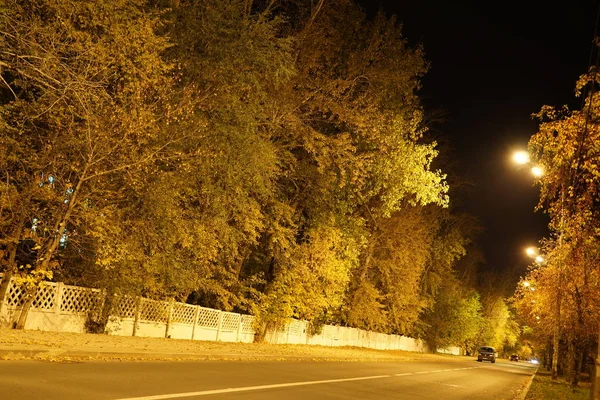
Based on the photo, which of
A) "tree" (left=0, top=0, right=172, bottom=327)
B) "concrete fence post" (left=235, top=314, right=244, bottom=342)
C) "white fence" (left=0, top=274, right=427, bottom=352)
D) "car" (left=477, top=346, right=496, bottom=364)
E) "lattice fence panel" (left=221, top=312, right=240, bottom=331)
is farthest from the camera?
"car" (left=477, top=346, right=496, bottom=364)

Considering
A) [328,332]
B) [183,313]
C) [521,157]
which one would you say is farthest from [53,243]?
[328,332]

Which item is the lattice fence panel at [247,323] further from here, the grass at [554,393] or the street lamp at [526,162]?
the street lamp at [526,162]

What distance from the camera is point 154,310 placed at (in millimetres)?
21328

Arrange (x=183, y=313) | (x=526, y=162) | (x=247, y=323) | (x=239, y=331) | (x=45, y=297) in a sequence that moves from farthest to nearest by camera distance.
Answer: (x=247, y=323) < (x=239, y=331) < (x=183, y=313) < (x=45, y=297) < (x=526, y=162)

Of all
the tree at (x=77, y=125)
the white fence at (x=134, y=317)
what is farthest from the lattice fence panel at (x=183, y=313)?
the tree at (x=77, y=125)

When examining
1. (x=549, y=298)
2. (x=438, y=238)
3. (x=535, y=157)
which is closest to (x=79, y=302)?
(x=535, y=157)

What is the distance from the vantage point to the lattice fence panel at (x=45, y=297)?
1673 centimetres

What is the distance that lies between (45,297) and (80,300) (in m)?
1.26

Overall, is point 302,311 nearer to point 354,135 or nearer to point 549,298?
point 354,135

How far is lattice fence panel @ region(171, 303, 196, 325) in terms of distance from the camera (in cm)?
2250

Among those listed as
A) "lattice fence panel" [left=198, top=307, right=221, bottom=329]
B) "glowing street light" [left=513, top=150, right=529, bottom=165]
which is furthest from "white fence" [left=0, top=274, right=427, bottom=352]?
"glowing street light" [left=513, top=150, right=529, bottom=165]

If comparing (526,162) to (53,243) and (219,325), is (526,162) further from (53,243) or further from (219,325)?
(219,325)

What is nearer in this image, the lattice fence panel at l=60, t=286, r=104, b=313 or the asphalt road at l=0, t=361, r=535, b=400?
the asphalt road at l=0, t=361, r=535, b=400

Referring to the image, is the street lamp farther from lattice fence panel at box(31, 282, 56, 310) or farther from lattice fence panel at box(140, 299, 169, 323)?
lattice fence panel at box(140, 299, 169, 323)
